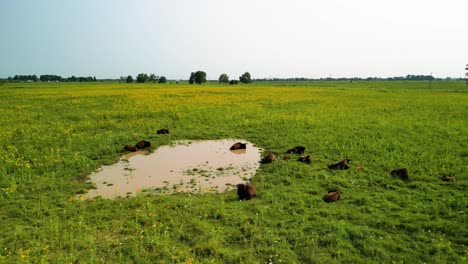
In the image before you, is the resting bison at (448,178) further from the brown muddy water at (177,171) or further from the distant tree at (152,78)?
the distant tree at (152,78)

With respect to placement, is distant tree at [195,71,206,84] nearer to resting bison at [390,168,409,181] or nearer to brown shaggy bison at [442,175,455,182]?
resting bison at [390,168,409,181]

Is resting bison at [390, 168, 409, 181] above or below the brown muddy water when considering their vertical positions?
above

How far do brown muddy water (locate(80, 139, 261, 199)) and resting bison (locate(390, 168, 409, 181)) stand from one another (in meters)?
5.11

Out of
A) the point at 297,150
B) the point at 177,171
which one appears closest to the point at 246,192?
the point at 177,171

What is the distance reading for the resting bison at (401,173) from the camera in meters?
11.5

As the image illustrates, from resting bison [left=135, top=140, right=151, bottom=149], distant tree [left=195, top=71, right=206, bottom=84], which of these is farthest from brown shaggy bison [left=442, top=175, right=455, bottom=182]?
distant tree [left=195, top=71, right=206, bottom=84]

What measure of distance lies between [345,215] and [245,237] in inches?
113

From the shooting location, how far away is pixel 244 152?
16.3 m

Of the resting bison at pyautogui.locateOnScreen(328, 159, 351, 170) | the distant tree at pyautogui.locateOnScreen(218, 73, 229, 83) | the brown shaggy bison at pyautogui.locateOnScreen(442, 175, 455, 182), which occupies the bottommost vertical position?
the brown shaggy bison at pyautogui.locateOnScreen(442, 175, 455, 182)

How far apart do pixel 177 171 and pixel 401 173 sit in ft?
27.6

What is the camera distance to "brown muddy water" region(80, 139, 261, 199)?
11242mm

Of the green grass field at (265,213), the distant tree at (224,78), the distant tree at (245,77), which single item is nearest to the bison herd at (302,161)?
the green grass field at (265,213)

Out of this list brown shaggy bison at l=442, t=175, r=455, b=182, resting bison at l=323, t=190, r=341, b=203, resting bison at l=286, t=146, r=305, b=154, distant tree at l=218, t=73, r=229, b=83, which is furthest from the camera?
distant tree at l=218, t=73, r=229, b=83

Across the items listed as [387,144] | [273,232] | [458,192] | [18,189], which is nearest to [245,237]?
[273,232]
